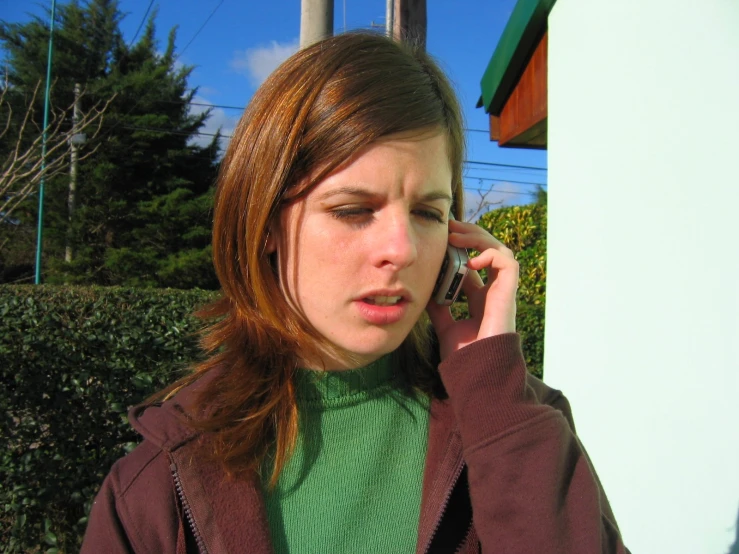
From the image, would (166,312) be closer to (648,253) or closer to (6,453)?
(6,453)

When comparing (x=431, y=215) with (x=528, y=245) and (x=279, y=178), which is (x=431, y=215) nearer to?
(x=279, y=178)

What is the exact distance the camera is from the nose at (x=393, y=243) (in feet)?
3.93

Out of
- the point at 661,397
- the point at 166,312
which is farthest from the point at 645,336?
the point at 166,312

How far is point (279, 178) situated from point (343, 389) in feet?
1.72

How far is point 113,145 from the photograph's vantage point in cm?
1684

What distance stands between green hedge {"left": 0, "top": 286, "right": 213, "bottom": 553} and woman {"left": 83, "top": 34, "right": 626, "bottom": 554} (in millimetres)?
1732

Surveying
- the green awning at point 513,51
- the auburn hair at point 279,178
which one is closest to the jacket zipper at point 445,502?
the auburn hair at point 279,178

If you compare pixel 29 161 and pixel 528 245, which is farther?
pixel 29 161

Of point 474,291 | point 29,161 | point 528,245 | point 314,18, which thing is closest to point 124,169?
point 29,161

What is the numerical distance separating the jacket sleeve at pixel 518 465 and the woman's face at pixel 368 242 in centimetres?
21

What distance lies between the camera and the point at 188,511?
46.9 inches

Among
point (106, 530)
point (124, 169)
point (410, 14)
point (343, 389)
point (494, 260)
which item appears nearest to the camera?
point (106, 530)

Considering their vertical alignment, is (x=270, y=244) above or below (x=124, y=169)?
below

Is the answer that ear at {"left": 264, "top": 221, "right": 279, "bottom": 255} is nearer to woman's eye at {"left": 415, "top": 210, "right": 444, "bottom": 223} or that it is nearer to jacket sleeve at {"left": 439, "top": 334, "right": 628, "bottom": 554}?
woman's eye at {"left": 415, "top": 210, "right": 444, "bottom": 223}
